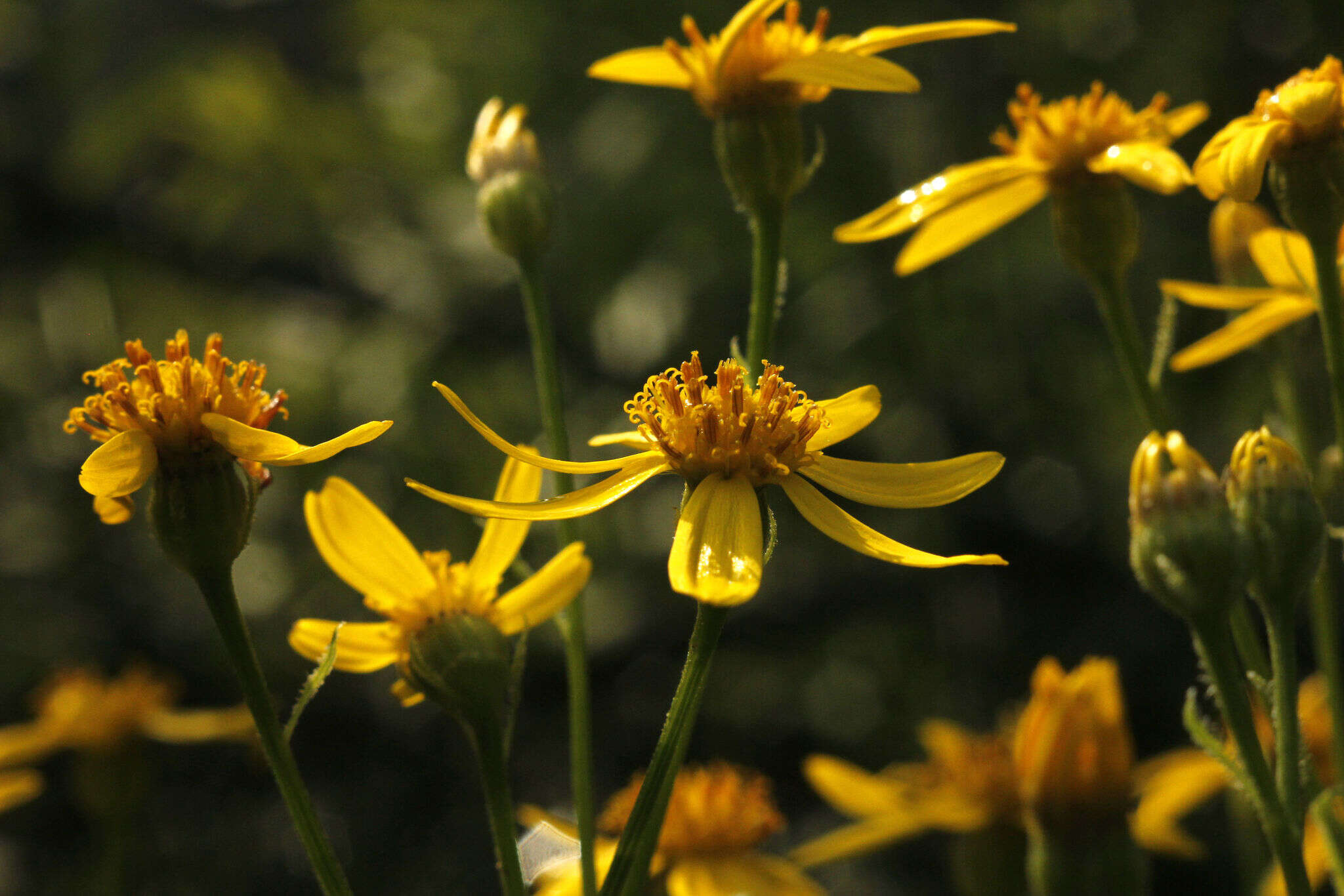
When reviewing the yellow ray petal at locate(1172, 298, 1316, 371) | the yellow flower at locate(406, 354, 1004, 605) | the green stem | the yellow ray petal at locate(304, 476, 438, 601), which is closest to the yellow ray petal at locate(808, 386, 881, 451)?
the yellow flower at locate(406, 354, 1004, 605)

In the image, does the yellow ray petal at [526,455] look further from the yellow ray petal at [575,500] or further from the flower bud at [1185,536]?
the flower bud at [1185,536]

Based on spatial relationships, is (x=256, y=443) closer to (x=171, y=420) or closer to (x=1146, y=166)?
(x=171, y=420)

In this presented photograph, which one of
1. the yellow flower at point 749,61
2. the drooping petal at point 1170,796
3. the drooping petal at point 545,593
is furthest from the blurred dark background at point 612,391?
the drooping petal at point 545,593

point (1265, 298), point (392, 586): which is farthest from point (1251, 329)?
point (392, 586)

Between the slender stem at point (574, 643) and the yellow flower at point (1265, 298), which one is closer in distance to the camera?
the slender stem at point (574, 643)

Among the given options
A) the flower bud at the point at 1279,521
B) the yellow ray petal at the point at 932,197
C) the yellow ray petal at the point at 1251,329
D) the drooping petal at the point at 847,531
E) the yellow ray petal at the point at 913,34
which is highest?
the yellow ray petal at the point at 913,34

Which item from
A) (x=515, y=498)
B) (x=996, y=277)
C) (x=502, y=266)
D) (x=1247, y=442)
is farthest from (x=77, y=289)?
(x=1247, y=442)

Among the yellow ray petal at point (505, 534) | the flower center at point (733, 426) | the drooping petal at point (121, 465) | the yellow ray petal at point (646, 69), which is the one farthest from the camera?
the yellow ray petal at point (646, 69)
